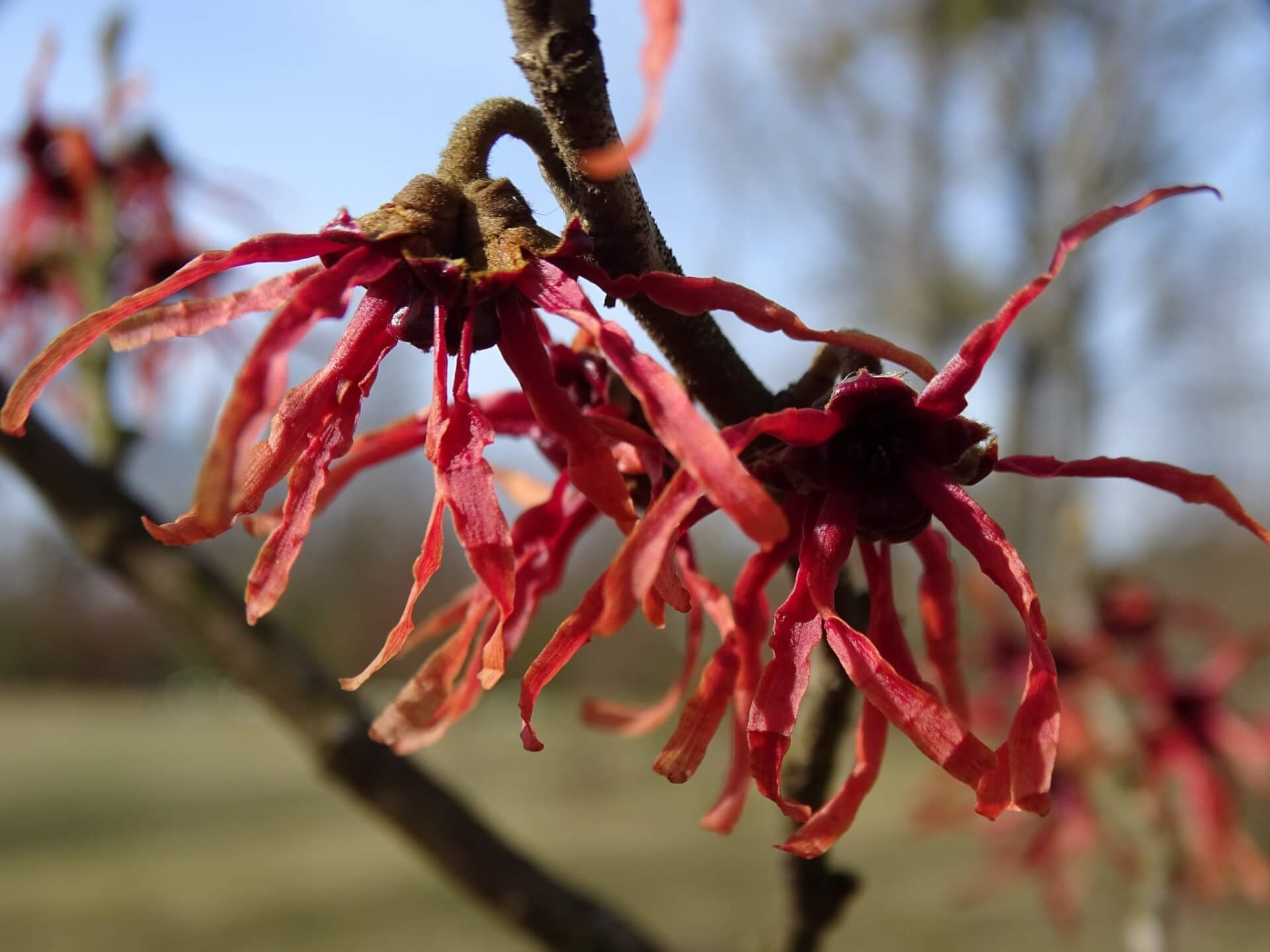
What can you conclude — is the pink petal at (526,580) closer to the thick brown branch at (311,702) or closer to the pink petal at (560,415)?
the pink petal at (560,415)

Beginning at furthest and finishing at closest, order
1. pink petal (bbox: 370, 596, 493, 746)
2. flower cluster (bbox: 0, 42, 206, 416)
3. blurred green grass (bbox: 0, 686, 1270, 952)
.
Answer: blurred green grass (bbox: 0, 686, 1270, 952)
flower cluster (bbox: 0, 42, 206, 416)
pink petal (bbox: 370, 596, 493, 746)

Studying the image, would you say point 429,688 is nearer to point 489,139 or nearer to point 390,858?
point 489,139

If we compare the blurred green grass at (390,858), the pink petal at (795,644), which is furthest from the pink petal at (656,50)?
the blurred green grass at (390,858)

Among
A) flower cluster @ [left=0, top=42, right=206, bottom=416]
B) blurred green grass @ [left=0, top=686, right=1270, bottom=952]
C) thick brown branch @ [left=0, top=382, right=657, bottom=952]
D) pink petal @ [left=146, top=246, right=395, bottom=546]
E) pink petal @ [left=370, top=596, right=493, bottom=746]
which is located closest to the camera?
pink petal @ [left=146, top=246, right=395, bottom=546]

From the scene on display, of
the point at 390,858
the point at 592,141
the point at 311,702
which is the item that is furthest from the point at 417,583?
the point at 390,858

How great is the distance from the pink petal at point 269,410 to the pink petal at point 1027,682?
210 millimetres

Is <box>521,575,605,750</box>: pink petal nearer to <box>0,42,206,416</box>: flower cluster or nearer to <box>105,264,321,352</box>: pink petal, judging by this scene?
<box>105,264,321,352</box>: pink petal

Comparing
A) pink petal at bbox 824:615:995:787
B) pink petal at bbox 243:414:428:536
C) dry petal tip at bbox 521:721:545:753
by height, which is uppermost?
pink petal at bbox 243:414:428:536

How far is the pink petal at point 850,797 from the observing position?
0.32 meters

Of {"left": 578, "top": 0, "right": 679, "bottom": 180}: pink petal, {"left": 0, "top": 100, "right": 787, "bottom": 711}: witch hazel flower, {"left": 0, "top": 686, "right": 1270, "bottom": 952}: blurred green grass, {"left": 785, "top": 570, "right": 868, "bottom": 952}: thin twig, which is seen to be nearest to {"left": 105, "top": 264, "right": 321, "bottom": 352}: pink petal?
{"left": 0, "top": 100, "right": 787, "bottom": 711}: witch hazel flower

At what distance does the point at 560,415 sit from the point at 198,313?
12cm

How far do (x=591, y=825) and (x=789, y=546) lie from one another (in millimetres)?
7882

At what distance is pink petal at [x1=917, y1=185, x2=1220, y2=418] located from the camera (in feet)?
0.98

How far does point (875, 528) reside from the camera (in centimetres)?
36
